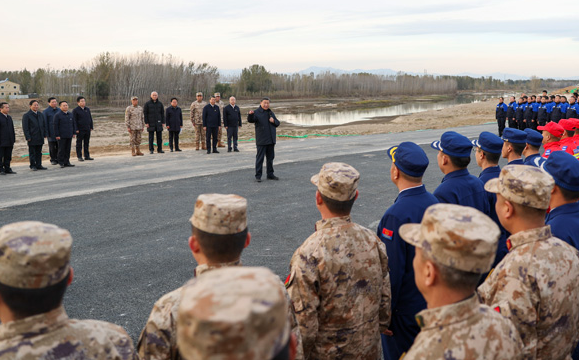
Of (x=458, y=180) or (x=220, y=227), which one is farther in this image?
(x=458, y=180)

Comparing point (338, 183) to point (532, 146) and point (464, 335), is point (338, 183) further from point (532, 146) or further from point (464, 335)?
point (532, 146)

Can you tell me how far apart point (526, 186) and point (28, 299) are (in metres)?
2.50

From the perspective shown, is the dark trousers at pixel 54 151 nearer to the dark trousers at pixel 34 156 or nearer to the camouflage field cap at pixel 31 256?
the dark trousers at pixel 34 156

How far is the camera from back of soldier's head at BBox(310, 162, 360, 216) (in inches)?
117

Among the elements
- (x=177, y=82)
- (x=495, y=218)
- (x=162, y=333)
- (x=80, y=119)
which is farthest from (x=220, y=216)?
(x=177, y=82)

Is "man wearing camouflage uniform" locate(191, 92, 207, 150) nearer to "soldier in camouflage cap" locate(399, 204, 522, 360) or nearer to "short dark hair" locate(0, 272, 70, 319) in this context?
"short dark hair" locate(0, 272, 70, 319)

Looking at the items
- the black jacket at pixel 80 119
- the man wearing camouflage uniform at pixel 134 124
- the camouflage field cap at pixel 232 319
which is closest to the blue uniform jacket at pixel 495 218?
the camouflage field cap at pixel 232 319

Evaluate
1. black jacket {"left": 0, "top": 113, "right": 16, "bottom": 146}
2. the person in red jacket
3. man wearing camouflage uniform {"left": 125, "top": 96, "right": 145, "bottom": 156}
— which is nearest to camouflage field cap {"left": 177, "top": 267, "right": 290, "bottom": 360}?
the person in red jacket

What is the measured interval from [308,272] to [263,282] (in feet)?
Answer: 5.57

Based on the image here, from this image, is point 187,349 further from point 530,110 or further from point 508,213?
point 530,110

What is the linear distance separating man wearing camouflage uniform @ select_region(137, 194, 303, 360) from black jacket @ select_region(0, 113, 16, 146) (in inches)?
479

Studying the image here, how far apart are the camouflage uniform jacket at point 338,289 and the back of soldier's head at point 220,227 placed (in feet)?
2.48

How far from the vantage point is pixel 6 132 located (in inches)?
497

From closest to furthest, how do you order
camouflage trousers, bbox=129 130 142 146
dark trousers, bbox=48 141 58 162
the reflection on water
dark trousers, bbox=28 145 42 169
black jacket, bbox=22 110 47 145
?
black jacket, bbox=22 110 47 145, dark trousers, bbox=28 145 42 169, dark trousers, bbox=48 141 58 162, camouflage trousers, bbox=129 130 142 146, the reflection on water
